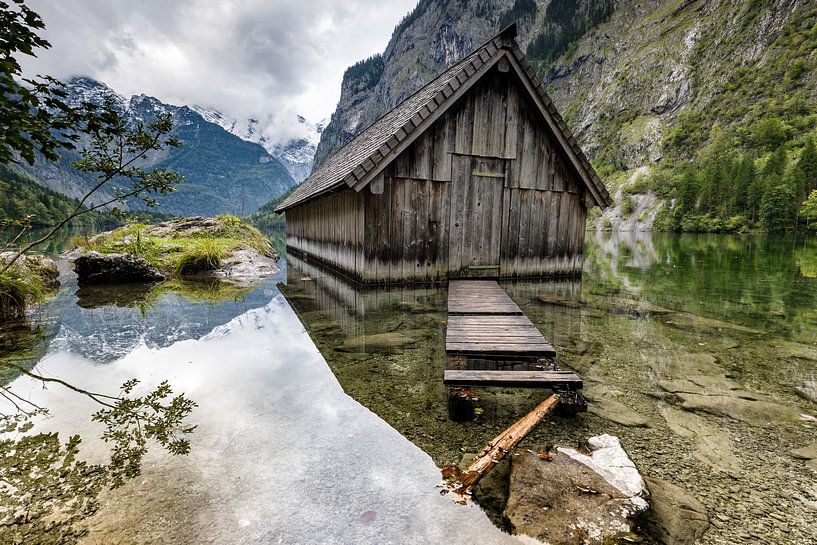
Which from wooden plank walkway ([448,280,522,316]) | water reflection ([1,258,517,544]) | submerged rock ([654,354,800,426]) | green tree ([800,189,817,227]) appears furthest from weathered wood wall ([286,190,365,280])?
green tree ([800,189,817,227])

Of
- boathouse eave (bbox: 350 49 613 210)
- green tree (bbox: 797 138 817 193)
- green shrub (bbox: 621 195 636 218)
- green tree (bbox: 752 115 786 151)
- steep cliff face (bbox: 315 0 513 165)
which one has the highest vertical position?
steep cliff face (bbox: 315 0 513 165)

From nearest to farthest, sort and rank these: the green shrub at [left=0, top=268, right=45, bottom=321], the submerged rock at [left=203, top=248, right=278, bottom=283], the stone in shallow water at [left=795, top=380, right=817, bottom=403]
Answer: the stone in shallow water at [left=795, top=380, right=817, bottom=403]
the green shrub at [left=0, top=268, right=45, bottom=321]
the submerged rock at [left=203, top=248, right=278, bottom=283]

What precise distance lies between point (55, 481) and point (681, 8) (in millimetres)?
145220

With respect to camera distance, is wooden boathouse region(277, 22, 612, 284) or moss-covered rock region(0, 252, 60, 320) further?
wooden boathouse region(277, 22, 612, 284)

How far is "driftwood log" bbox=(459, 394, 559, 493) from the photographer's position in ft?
7.39

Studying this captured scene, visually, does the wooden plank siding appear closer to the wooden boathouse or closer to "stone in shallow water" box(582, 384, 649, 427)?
the wooden boathouse

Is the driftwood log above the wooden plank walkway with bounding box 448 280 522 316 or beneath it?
beneath

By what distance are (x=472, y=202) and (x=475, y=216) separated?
1.24ft

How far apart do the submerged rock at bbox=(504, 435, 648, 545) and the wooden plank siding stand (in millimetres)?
7031

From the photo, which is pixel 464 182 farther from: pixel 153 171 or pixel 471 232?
pixel 153 171

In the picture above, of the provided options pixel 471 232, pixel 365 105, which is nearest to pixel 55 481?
pixel 471 232

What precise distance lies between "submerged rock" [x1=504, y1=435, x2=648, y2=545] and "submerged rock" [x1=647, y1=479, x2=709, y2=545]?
0.07 m

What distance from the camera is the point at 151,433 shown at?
2832 mm

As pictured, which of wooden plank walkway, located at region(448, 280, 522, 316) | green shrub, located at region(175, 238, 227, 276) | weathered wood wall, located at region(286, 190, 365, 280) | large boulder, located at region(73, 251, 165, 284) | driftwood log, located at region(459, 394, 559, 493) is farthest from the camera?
green shrub, located at region(175, 238, 227, 276)
